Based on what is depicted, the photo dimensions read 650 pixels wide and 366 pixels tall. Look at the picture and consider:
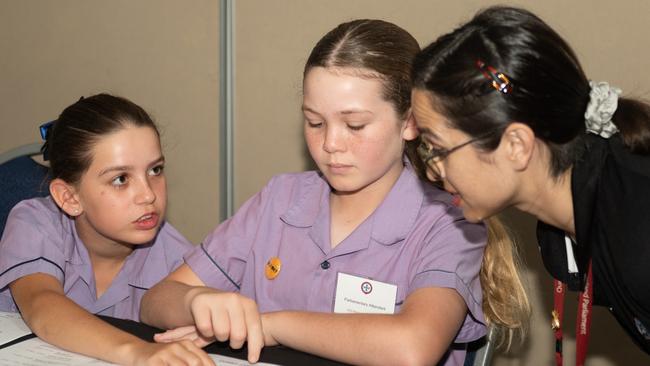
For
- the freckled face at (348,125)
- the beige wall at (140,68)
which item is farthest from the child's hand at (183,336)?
the beige wall at (140,68)

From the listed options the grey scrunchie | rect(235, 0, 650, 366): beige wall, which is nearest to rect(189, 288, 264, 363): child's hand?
the grey scrunchie

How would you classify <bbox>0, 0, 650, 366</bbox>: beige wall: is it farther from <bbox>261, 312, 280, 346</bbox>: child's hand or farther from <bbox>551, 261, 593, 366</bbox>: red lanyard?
<bbox>261, 312, 280, 346</bbox>: child's hand

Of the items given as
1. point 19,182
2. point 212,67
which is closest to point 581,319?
point 19,182

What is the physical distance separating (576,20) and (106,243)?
4.90 feet

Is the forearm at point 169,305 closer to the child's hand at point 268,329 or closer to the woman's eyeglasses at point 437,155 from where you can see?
the child's hand at point 268,329

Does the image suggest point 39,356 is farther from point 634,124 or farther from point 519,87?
point 634,124

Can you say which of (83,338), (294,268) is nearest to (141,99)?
(294,268)

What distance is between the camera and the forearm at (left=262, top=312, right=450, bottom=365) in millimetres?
1295

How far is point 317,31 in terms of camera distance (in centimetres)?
256

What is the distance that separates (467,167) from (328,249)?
42 cm

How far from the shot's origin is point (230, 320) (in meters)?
1.34

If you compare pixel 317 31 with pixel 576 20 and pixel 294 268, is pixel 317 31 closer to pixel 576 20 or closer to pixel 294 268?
pixel 576 20

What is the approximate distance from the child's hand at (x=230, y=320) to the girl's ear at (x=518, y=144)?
1.75 feet

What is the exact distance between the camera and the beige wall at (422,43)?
221 centimetres
